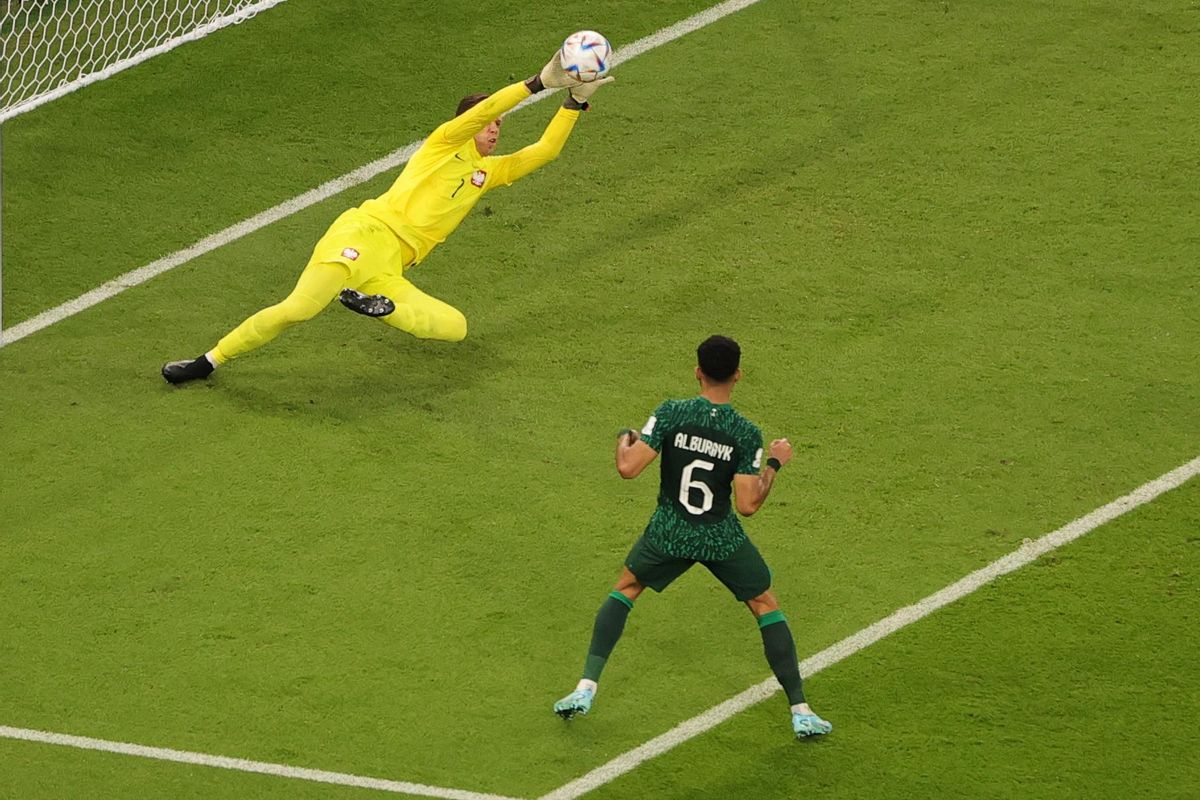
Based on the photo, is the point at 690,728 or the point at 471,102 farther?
the point at 471,102

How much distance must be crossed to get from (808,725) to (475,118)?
429cm

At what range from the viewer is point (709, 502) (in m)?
8.57

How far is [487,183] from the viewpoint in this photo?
11938 mm

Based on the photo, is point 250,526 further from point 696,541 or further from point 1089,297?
point 1089,297

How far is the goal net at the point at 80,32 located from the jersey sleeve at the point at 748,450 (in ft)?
20.3

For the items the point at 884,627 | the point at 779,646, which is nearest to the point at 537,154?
the point at 884,627

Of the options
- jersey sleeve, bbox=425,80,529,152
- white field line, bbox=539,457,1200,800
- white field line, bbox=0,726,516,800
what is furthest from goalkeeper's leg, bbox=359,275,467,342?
white field line, bbox=0,726,516,800

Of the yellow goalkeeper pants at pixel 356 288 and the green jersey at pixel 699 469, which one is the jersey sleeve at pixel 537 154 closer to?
the yellow goalkeeper pants at pixel 356 288

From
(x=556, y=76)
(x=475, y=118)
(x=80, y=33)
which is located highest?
(x=80, y=33)

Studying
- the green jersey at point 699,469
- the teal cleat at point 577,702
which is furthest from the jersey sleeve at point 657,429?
the teal cleat at point 577,702

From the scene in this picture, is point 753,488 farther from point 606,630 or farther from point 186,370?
point 186,370

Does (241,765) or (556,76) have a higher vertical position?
(556,76)

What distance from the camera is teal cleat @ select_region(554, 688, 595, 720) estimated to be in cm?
902

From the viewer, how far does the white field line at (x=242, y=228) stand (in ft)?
40.4
